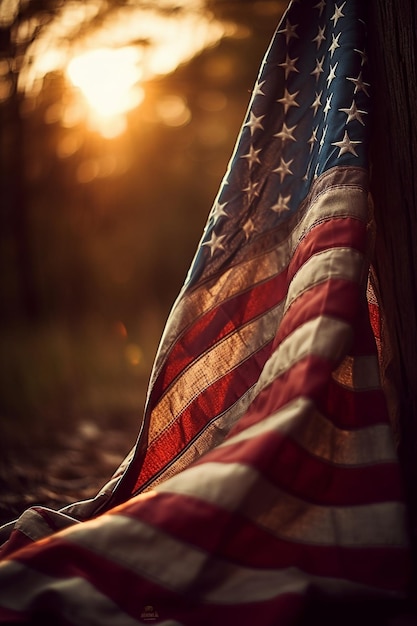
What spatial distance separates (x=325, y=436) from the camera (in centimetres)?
160

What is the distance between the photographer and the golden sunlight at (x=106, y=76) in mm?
8391

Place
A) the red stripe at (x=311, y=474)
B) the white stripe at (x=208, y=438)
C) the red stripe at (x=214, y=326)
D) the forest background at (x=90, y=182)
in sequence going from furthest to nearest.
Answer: the forest background at (x=90, y=182), the red stripe at (x=214, y=326), the white stripe at (x=208, y=438), the red stripe at (x=311, y=474)

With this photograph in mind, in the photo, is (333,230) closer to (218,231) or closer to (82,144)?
(218,231)

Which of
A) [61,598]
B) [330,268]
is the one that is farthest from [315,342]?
[61,598]

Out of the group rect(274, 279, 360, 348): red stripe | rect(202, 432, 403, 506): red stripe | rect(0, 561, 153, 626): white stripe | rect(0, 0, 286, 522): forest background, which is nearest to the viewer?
rect(0, 561, 153, 626): white stripe

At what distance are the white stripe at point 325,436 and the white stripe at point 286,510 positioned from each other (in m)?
0.12

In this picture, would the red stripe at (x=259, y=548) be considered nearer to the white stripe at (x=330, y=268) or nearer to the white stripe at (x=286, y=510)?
the white stripe at (x=286, y=510)

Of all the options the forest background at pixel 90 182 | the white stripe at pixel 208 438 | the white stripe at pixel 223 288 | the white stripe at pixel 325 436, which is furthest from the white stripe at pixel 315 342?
the forest background at pixel 90 182

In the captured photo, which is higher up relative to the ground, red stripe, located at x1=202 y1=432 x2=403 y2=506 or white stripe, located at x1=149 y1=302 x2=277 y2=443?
white stripe, located at x1=149 y1=302 x2=277 y2=443

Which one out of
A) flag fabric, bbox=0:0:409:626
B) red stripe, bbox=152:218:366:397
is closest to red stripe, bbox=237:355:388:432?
flag fabric, bbox=0:0:409:626

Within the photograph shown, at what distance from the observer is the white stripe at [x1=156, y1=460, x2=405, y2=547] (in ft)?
4.75

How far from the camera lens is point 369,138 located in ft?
5.99

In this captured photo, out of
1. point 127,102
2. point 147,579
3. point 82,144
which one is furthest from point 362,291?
point 82,144

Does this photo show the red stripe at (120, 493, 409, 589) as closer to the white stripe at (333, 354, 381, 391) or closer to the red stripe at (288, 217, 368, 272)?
the white stripe at (333, 354, 381, 391)
